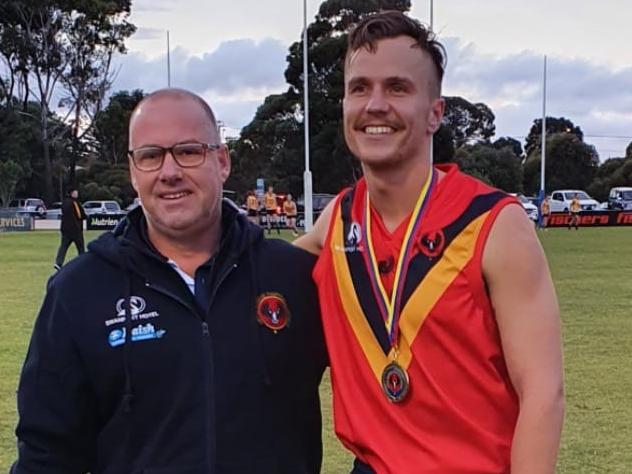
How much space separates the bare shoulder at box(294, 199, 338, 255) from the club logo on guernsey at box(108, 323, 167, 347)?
2.23 feet

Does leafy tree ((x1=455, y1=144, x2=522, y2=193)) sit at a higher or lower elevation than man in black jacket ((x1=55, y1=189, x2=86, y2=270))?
higher

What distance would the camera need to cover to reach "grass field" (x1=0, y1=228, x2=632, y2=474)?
6.36 meters

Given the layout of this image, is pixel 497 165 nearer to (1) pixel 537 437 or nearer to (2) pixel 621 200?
(2) pixel 621 200

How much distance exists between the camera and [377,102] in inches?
105

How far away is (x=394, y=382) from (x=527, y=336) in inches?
15.4

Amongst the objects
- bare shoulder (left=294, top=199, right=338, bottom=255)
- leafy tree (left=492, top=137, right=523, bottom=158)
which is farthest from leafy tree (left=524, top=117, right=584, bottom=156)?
bare shoulder (left=294, top=199, right=338, bottom=255)

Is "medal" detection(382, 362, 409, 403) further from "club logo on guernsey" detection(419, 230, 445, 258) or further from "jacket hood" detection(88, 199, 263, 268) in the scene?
"jacket hood" detection(88, 199, 263, 268)

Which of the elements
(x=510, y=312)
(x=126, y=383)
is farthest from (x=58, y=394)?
(x=510, y=312)

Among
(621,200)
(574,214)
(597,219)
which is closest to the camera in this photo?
(574,214)

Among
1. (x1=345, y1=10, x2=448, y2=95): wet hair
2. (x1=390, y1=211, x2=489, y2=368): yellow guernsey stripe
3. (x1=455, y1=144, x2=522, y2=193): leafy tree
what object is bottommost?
(x1=390, y1=211, x2=489, y2=368): yellow guernsey stripe

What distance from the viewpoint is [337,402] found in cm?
276

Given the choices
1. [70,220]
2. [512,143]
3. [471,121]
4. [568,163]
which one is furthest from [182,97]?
[512,143]

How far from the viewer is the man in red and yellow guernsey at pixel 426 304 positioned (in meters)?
2.44

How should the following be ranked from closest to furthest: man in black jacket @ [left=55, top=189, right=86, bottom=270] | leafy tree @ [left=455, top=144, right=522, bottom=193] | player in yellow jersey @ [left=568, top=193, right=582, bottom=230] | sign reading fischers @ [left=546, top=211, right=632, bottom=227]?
man in black jacket @ [left=55, top=189, right=86, bottom=270], player in yellow jersey @ [left=568, top=193, right=582, bottom=230], sign reading fischers @ [left=546, top=211, right=632, bottom=227], leafy tree @ [left=455, top=144, right=522, bottom=193]
